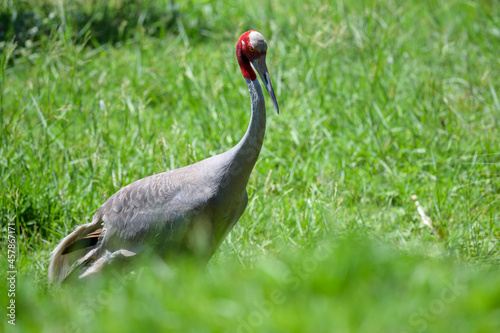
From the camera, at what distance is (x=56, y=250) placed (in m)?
3.57

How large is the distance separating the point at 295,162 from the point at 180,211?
1.74 meters

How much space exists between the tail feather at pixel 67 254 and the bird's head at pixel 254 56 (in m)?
1.33

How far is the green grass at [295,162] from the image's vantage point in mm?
2059

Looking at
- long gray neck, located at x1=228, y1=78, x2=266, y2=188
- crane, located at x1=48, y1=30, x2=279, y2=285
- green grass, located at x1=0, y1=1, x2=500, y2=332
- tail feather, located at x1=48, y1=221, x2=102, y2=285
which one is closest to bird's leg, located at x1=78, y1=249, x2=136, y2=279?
crane, located at x1=48, y1=30, x2=279, y2=285

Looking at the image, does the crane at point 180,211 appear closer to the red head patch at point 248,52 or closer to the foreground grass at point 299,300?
the red head patch at point 248,52

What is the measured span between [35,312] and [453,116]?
4110 mm

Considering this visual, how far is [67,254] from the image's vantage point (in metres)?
3.64

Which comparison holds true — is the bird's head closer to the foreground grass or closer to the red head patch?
the red head patch

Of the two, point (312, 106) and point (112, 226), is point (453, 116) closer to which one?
point (312, 106)

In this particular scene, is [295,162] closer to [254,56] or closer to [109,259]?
[254,56]

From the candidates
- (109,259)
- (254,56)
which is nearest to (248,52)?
(254,56)

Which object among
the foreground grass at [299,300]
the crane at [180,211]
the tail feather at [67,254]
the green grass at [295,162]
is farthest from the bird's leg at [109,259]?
the foreground grass at [299,300]

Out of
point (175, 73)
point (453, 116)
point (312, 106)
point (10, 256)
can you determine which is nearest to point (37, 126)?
point (10, 256)

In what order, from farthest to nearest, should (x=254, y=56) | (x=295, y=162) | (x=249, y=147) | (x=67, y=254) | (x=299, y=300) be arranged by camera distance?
(x=295, y=162)
(x=67, y=254)
(x=254, y=56)
(x=249, y=147)
(x=299, y=300)
